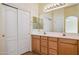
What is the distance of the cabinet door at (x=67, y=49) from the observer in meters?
2.16

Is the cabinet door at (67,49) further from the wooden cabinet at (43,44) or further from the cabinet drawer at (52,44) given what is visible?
the wooden cabinet at (43,44)

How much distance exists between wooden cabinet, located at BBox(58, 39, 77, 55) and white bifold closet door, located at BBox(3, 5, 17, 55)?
1.00 metres

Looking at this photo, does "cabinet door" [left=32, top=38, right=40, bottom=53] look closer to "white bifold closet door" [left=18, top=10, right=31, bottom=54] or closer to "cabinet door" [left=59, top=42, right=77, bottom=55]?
"white bifold closet door" [left=18, top=10, right=31, bottom=54]

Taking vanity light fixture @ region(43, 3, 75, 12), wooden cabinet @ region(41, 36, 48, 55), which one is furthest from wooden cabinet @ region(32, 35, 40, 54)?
vanity light fixture @ region(43, 3, 75, 12)

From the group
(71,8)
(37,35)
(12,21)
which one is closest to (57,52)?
(37,35)

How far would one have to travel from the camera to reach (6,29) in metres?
2.28

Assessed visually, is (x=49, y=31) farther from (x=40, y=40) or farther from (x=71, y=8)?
(x=71, y=8)

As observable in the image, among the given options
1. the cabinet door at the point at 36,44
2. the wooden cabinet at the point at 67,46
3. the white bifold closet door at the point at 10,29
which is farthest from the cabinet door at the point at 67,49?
the white bifold closet door at the point at 10,29

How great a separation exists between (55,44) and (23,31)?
2.63 ft

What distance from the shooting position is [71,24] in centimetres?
229

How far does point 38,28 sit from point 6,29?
41.5 inches

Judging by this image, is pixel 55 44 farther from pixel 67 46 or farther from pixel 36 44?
pixel 36 44
